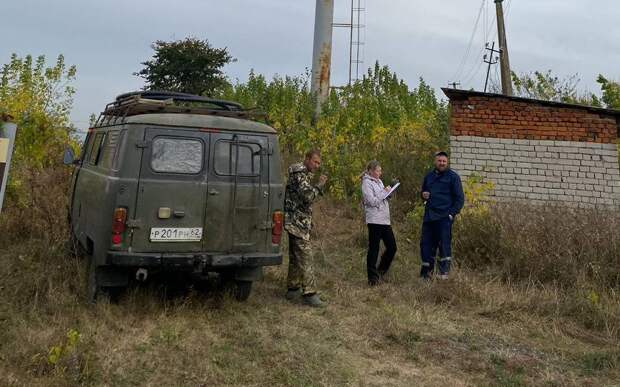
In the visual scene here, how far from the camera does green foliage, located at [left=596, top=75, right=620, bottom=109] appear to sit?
Result: 1387 cm

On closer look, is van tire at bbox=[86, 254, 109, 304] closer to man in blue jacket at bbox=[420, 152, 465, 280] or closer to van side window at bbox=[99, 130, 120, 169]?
van side window at bbox=[99, 130, 120, 169]

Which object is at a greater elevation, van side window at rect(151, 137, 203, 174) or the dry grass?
van side window at rect(151, 137, 203, 174)

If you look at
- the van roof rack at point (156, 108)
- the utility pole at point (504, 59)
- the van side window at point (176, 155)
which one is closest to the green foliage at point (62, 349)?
the van side window at point (176, 155)

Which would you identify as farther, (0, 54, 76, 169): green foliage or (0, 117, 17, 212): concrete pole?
(0, 54, 76, 169): green foliage

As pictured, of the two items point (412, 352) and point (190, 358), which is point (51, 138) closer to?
point (190, 358)

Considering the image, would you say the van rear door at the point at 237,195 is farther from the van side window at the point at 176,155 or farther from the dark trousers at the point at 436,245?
the dark trousers at the point at 436,245

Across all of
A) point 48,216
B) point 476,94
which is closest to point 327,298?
point 48,216

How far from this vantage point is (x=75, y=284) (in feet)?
18.4

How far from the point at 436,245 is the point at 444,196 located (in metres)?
0.70

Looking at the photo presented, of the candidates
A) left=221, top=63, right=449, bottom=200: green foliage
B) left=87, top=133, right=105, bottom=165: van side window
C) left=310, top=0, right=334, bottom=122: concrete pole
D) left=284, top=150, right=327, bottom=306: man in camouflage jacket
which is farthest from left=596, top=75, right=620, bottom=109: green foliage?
left=87, top=133, right=105, bottom=165: van side window

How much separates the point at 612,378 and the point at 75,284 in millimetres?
5181

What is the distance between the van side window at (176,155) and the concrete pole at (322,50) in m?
11.9

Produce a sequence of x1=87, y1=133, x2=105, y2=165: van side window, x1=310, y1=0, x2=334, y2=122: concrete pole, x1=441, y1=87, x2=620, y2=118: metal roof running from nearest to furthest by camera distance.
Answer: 1. x1=87, y1=133, x2=105, y2=165: van side window
2. x1=441, y1=87, x2=620, y2=118: metal roof
3. x1=310, y1=0, x2=334, y2=122: concrete pole

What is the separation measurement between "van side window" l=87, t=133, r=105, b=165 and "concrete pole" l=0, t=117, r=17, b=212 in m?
1.79
